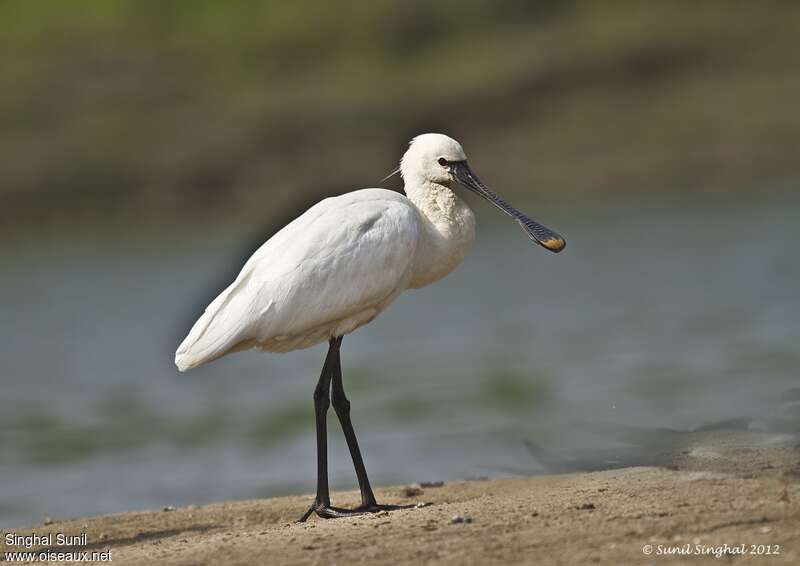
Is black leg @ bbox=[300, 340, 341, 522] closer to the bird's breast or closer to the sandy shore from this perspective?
the sandy shore

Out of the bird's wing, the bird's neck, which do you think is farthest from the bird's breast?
the bird's wing

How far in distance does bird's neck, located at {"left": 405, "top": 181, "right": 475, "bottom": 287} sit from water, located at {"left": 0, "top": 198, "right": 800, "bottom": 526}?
1.89m

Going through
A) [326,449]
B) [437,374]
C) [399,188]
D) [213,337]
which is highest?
[399,188]

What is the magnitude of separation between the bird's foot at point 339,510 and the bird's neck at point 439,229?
1527mm

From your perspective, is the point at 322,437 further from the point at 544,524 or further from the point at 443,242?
the point at 544,524

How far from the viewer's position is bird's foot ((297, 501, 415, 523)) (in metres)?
9.56

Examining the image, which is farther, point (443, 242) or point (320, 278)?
point (443, 242)

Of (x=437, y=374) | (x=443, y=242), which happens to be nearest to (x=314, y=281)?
(x=443, y=242)

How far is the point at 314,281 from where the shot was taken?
9.52 m

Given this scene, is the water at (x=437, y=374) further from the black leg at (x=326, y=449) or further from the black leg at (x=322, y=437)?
the black leg at (x=322, y=437)

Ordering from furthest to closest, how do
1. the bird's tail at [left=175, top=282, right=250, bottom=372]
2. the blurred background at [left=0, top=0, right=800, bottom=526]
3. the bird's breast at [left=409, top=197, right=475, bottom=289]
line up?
the blurred background at [left=0, top=0, right=800, bottom=526] < the bird's breast at [left=409, top=197, right=475, bottom=289] < the bird's tail at [left=175, top=282, right=250, bottom=372]

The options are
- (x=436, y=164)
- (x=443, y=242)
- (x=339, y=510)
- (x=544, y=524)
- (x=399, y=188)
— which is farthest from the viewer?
(x=399, y=188)

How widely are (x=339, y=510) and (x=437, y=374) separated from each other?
969cm

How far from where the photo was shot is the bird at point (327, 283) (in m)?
9.52
